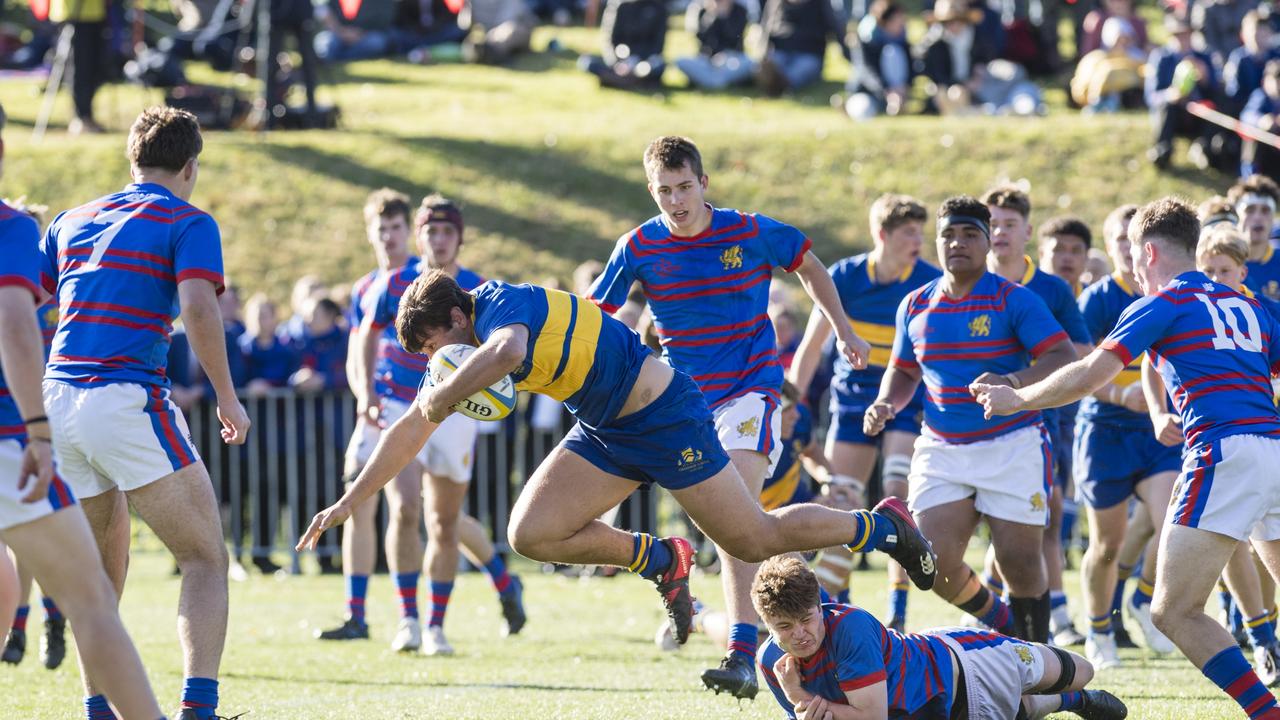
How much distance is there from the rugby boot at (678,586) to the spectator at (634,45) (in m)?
18.1

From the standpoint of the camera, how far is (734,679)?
651 centimetres

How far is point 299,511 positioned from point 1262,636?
9.14 metres

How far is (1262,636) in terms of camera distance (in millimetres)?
7422

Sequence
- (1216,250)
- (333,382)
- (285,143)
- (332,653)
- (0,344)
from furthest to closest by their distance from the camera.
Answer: (285,143) < (333,382) < (332,653) < (1216,250) < (0,344)

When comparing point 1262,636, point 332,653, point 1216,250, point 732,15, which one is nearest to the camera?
point 1216,250

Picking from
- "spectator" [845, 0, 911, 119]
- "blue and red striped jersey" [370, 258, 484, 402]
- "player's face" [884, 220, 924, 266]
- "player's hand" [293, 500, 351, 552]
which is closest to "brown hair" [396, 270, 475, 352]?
"player's hand" [293, 500, 351, 552]

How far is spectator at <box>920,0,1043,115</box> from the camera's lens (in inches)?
830

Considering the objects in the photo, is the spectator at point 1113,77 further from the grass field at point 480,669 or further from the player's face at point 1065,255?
the player's face at point 1065,255

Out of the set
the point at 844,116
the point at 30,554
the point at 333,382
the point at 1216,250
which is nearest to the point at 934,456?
the point at 1216,250

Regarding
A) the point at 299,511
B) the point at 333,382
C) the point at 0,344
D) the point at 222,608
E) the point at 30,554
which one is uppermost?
the point at 0,344

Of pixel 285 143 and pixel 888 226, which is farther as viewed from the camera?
pixel 285 143

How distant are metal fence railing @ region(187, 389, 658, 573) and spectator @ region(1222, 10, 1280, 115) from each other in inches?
332

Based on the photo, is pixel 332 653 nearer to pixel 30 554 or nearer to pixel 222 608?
pixel 222 608

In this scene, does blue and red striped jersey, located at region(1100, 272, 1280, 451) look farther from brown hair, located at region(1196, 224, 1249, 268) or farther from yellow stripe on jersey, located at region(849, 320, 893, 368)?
yellow stripe on jersey, located at region(849, 320, 893, 368)
